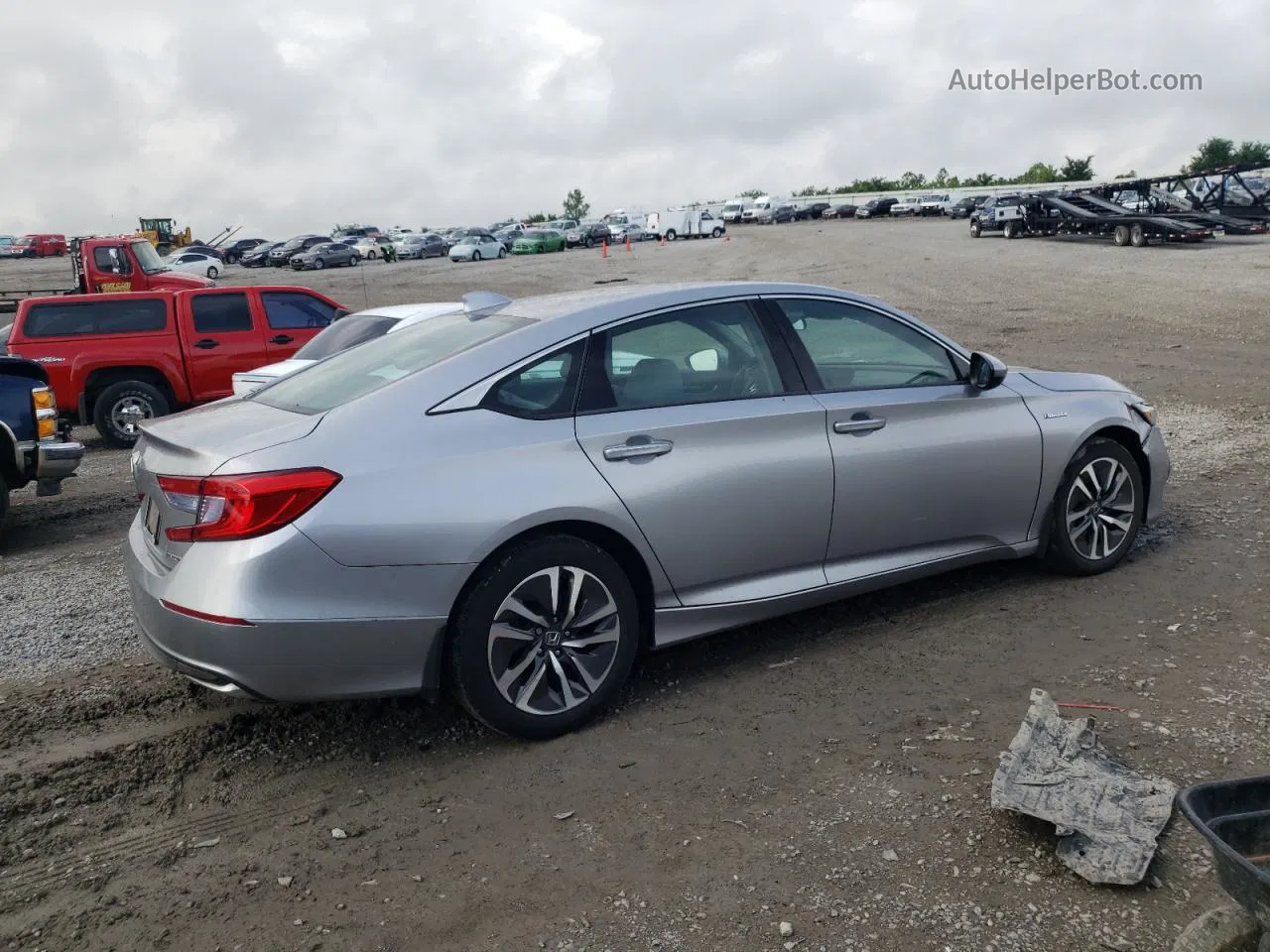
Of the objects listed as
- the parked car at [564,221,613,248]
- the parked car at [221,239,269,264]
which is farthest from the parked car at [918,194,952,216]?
the parked car at [221,239,269,264]

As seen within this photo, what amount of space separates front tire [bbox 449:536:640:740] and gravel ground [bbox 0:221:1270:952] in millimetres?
159

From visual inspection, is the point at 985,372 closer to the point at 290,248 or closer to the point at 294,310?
the point at 294,310

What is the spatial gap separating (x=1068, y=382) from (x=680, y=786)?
3.20m

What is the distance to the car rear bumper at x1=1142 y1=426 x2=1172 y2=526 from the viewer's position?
5.85 meters

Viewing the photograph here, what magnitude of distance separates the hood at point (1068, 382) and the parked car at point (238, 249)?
69164 mm

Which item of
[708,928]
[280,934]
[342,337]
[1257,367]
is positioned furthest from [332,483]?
[1257,367]

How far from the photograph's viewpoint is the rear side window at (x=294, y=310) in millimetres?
12992

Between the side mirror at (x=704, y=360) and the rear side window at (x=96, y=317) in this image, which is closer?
the side mirror at (x=704, y=360)

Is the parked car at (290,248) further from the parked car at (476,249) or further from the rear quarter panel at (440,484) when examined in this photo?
the rear quarter panel at (440,484)

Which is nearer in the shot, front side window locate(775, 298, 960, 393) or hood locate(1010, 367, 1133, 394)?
front side window locate(775, 298, 960, 393)

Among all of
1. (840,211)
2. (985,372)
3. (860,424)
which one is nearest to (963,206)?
(840,211)

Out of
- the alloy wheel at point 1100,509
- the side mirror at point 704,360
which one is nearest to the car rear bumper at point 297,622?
the side mirror at point 704,360

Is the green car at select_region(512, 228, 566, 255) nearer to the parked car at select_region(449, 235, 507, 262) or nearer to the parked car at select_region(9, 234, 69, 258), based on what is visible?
the parked car at select_region(449, 235, 507, 262)

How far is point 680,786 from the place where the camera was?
379 cm
